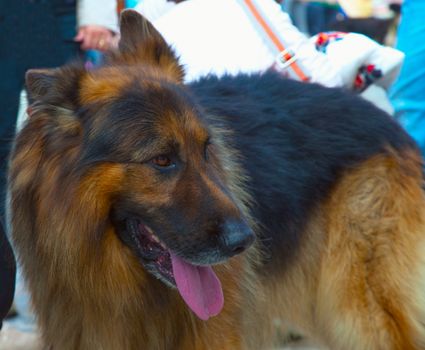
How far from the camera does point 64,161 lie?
3135 mm

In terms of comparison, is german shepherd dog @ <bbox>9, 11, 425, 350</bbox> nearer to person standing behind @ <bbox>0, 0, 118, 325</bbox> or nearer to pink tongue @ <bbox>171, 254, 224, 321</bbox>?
pink tongue @ <bbox>171, 254, 224, 321</bbox>

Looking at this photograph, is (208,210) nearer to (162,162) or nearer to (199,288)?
(162,162)

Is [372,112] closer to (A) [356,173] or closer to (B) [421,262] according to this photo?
(A) [356,173]

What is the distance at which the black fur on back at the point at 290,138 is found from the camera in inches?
152

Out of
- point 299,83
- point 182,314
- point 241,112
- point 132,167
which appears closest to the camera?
point 132,167

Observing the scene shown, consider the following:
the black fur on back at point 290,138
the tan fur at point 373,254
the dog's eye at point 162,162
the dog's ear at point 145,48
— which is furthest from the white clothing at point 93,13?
the dog's eye at point 162,162

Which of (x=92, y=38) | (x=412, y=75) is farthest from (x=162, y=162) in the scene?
(x=412, y=75)

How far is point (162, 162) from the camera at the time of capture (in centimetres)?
308

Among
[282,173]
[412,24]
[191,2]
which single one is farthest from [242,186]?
[412,24]

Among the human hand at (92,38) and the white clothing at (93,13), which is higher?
the white clothing at (93,13)

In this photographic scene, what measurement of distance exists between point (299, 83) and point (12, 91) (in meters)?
1.71

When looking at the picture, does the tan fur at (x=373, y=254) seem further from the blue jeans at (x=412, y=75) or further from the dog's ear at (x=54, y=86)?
the blue jeans at (x=412, y=75)

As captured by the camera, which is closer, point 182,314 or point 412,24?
point 182,314

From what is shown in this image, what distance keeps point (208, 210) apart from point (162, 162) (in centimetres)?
27
